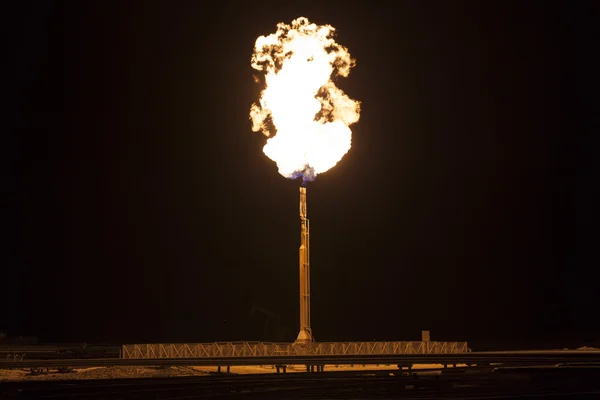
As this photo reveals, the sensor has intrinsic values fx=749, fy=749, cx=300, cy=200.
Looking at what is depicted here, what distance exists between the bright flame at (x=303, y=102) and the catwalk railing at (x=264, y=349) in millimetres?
13192

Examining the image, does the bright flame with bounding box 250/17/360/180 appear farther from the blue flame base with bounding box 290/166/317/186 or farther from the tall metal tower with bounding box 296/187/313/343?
the tall metal tower with bounding box 296/187/313/343

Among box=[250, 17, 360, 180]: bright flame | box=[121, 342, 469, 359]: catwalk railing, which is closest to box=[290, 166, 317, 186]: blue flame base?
box=[250, 17, 360, 180]: bright flame

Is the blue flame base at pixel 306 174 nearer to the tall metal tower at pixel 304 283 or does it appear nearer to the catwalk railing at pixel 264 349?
the tall metal tower at pixel 304 283

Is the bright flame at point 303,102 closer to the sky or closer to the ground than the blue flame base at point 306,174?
closer to the sky

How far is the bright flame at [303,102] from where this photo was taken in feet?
185

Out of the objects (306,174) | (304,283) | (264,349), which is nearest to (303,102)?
(306,174)

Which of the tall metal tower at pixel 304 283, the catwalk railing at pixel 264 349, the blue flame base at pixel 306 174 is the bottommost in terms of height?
the catwalk railing at pixel 264 349

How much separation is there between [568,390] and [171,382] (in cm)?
1708

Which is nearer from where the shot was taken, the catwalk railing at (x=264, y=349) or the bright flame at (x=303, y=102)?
the catwalk railing at (x=264, y=349)

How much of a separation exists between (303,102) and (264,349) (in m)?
18.5

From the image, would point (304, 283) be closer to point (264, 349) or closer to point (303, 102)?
point (264, 349)

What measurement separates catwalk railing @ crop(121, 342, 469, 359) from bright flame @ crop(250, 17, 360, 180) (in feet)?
43.3

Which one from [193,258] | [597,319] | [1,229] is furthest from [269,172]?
[597,319]

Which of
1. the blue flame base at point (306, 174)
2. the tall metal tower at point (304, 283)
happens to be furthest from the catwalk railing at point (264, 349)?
the blue flame base at point (306, 174)
